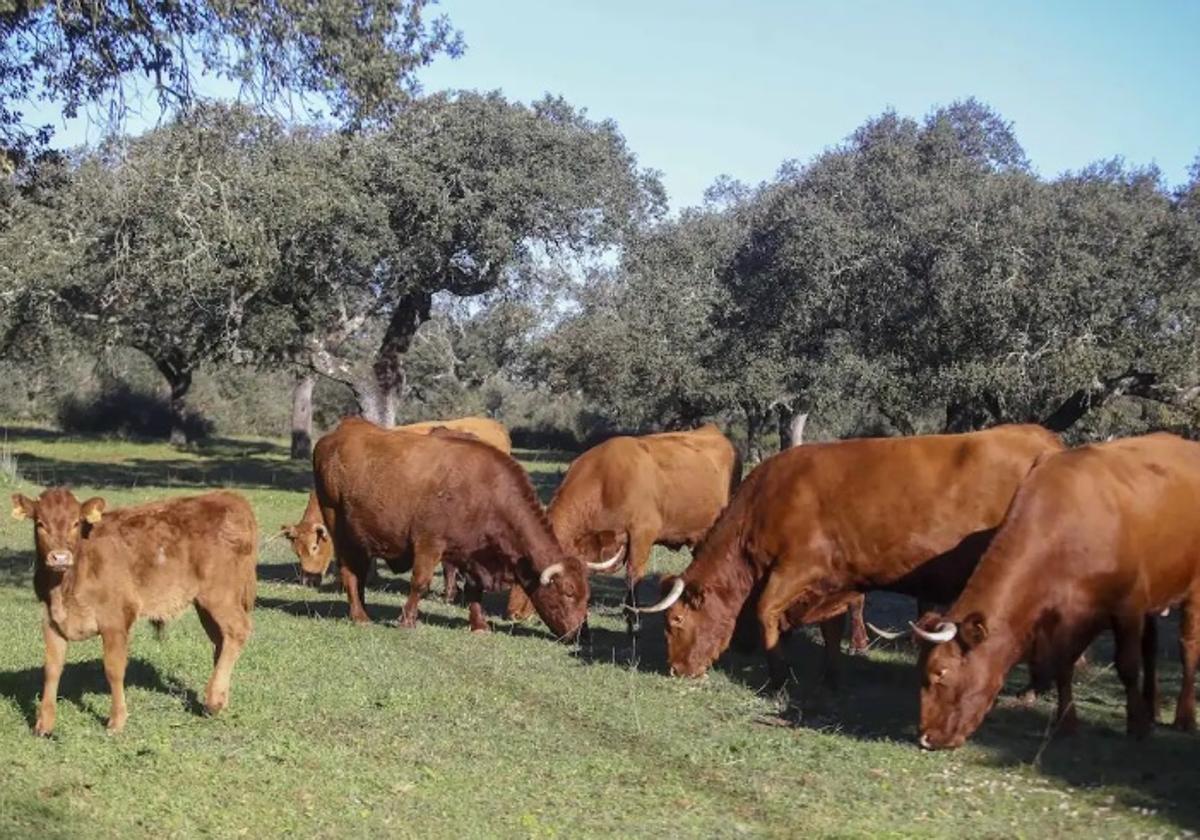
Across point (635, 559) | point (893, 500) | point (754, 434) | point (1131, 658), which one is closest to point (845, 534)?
point (893, 500)

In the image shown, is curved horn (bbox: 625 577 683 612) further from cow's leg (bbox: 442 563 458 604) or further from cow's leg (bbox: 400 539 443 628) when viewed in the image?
cow's leg (bbox: 442 563 458 604)

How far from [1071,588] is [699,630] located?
3.63 m

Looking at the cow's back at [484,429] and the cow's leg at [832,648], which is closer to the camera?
the cow's leg at [832,648]

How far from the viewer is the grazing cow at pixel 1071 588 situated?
9.30 meters

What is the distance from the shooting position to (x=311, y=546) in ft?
58.7

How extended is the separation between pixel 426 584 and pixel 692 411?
1036 inches

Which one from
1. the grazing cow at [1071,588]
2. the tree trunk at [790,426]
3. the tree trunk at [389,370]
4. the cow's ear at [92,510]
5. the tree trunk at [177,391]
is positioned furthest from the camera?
the tree trunk at [177,391]

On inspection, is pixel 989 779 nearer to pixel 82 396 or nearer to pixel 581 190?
pixel 581 190


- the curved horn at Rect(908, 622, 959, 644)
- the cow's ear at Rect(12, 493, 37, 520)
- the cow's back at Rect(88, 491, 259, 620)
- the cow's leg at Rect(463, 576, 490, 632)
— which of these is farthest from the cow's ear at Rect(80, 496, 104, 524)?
the curved horn at Rect(908, 622, 959, 644)

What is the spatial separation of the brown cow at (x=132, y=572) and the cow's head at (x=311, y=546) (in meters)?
7.28

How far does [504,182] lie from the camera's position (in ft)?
93.6

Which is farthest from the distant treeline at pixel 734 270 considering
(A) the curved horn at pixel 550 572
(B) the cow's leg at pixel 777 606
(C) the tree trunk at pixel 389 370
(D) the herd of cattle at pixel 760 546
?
(B) the cow's leg at pixel 777 606

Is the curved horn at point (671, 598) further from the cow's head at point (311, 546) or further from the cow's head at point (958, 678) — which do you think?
the cow's head at point (311, 546)

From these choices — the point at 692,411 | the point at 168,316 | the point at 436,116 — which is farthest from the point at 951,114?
the point at 168,316
